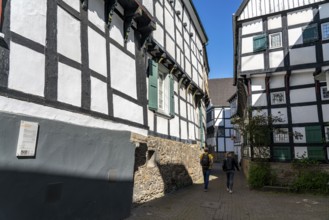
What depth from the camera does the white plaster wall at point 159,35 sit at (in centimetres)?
909

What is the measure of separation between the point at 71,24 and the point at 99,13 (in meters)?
1.12

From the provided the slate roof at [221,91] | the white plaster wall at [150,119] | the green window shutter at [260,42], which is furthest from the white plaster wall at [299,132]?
the slate roof at [221,91]

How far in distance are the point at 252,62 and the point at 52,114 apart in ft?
34.1

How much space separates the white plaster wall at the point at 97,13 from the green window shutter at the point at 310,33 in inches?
357

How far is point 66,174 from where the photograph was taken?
4.53m

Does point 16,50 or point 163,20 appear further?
point 163,20

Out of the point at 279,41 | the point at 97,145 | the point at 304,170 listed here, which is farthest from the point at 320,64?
the point at 97,145

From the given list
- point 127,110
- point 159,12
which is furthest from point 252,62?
point 127,110

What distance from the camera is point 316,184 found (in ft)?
34.1

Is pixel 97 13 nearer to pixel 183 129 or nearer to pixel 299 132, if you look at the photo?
pixel 183 129

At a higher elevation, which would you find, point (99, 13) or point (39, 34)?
point (99, 13)

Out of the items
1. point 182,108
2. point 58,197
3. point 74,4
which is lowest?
point 58,197

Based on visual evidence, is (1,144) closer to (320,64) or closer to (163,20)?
(163,20)

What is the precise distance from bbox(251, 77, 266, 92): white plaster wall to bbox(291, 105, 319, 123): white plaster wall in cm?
155
